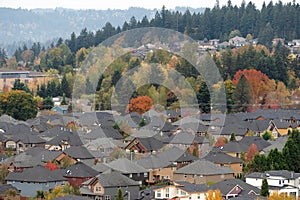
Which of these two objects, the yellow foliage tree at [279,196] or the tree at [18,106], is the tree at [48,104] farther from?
the yellow foliage tree at [279,196]

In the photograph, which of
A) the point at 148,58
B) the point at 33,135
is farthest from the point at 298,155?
the point at 148,58

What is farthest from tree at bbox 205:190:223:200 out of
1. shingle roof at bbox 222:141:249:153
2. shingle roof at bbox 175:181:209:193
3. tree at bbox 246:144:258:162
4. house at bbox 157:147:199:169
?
shingle roof at bbox 222:141:249:153

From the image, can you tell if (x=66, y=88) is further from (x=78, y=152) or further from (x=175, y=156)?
(x=175, y=156)

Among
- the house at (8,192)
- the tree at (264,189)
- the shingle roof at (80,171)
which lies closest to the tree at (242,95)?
the shingle roof at (80,171)

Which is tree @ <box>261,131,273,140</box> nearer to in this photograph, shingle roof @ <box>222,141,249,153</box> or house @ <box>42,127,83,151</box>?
shingle roof @ <box>222,141,249,153</box>

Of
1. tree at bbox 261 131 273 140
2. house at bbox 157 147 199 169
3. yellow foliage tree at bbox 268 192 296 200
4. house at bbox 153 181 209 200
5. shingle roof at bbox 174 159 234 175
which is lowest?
tree at bbox 261 131 273 140

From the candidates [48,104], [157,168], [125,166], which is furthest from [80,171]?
[48,104]

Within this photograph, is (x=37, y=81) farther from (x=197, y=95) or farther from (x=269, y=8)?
(x=269, y=8)

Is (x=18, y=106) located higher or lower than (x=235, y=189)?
lower
